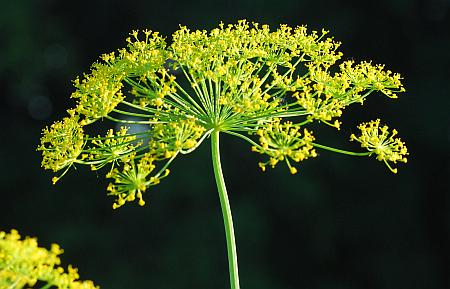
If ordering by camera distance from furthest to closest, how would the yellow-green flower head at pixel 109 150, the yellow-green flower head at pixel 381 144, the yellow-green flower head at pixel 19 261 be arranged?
the yellow-green flower head at pixel 381 144 → the yellow-green flower head at pixel 109 150 → the yellow-green flower head at pixel 19 261

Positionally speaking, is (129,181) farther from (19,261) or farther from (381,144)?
(381,144)

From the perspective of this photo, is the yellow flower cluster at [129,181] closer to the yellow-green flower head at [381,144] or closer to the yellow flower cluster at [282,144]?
the yellow flower cluster at [282,144]

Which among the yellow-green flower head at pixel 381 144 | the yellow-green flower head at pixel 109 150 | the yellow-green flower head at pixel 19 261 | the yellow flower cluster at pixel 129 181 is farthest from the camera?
the yellow-green flower head at pixel 381 144

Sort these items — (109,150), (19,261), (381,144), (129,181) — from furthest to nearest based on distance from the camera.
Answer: (381,144) < (109,150) < (129,181) < (19,261)

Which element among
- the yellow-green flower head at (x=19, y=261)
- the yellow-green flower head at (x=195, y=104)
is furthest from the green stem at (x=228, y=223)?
the yellow-green flower head at (x=19, y=261)

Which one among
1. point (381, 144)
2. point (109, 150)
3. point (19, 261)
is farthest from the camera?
point (381, 144)

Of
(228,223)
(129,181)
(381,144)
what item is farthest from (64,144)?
(381,144)

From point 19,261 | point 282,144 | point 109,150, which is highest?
point 109,150

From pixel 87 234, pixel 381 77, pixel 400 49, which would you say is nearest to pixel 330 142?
pixel 400 49
